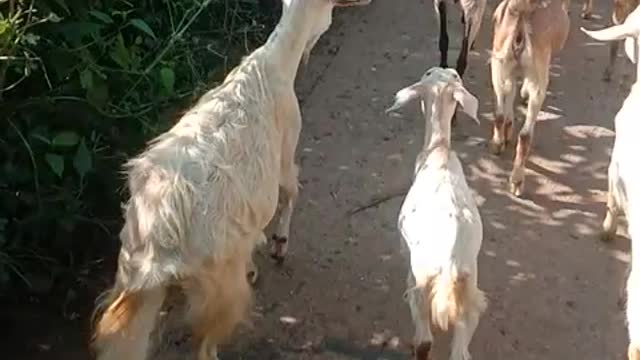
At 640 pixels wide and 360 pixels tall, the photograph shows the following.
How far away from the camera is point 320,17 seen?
5543mm

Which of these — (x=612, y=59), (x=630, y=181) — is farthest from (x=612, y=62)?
(x=630, y=181)

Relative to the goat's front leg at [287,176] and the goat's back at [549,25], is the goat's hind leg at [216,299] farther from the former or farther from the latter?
the goat's back at [549,25]

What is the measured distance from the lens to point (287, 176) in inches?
217

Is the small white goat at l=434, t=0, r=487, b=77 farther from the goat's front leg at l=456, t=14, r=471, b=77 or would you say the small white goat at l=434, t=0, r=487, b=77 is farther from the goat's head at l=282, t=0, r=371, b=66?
the goat's head at l=282, t=0, r=371, b=66

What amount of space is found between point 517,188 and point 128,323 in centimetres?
271

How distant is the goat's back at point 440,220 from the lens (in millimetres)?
4719

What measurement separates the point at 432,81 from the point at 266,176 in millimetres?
983

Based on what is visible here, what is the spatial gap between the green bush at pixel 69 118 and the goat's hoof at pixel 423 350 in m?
1.44

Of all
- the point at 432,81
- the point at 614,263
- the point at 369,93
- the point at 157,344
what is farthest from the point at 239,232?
the point at 369,93

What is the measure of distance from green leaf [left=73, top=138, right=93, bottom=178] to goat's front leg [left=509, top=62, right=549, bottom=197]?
246 cm

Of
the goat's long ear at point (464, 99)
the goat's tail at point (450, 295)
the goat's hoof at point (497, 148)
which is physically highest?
the goat's long ear at point (464, 99)

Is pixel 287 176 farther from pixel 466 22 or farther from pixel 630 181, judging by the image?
pixel 466 22

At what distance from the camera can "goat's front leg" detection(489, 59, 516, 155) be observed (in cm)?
629

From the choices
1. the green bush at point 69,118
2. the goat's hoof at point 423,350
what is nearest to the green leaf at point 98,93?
the green bush at point 69,118
